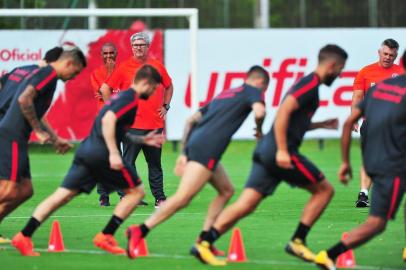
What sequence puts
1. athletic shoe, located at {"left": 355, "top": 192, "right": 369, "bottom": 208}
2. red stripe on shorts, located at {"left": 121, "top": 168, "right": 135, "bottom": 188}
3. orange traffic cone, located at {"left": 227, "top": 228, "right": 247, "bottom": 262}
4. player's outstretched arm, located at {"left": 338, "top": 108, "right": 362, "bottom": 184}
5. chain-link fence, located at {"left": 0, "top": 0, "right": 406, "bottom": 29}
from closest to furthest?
player's outstretched arm, located at {"left": 338, "top": 108, "right": 362, "bottom": 184}
orange traffic cone, located at {"left": 227, "top": 228, "right": 247, "bottom": 262}
red stripe on shorts, located at {"left": 121, "top": 168, "right": 135, "bottom": 188}
athletic shoe, located at {"left": 355, "top": 192, "right": 369, "bottom": 208}
chain-link fence, located at {"left": 0, "top": 0, "right": 406, "bottom": 29}

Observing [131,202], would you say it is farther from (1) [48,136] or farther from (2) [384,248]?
(2) [384,248]

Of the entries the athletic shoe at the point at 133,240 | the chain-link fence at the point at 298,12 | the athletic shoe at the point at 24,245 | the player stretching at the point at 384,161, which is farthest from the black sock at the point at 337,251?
the chain-link fence at the point at 298,12

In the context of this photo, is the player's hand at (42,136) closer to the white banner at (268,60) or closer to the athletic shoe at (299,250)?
the athletic shoe at (299,250)

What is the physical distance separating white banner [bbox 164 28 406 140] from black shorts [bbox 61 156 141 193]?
51.9ft

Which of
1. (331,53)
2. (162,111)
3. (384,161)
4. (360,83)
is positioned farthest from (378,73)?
(384,161)

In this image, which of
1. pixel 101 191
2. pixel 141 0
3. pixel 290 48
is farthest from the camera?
pixel 141 0

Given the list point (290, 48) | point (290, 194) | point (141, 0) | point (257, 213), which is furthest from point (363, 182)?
point (141, 0)

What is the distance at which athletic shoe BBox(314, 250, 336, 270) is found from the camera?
10906 millimetres

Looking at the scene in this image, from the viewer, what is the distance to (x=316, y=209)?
11.7m

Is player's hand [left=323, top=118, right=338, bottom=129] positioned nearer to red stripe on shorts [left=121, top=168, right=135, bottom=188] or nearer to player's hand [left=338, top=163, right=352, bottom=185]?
player's hand [left=338, top=163, right=352, bottom=185]

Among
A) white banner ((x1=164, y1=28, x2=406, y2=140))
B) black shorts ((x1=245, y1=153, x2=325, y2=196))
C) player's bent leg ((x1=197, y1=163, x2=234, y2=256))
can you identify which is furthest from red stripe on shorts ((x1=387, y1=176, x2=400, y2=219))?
white banner ((x1=164, y1=28, x2=406, y2=140))

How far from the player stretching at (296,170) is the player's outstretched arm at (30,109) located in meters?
1.95

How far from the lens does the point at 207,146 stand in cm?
1184

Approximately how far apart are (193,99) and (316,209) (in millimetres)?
7952
